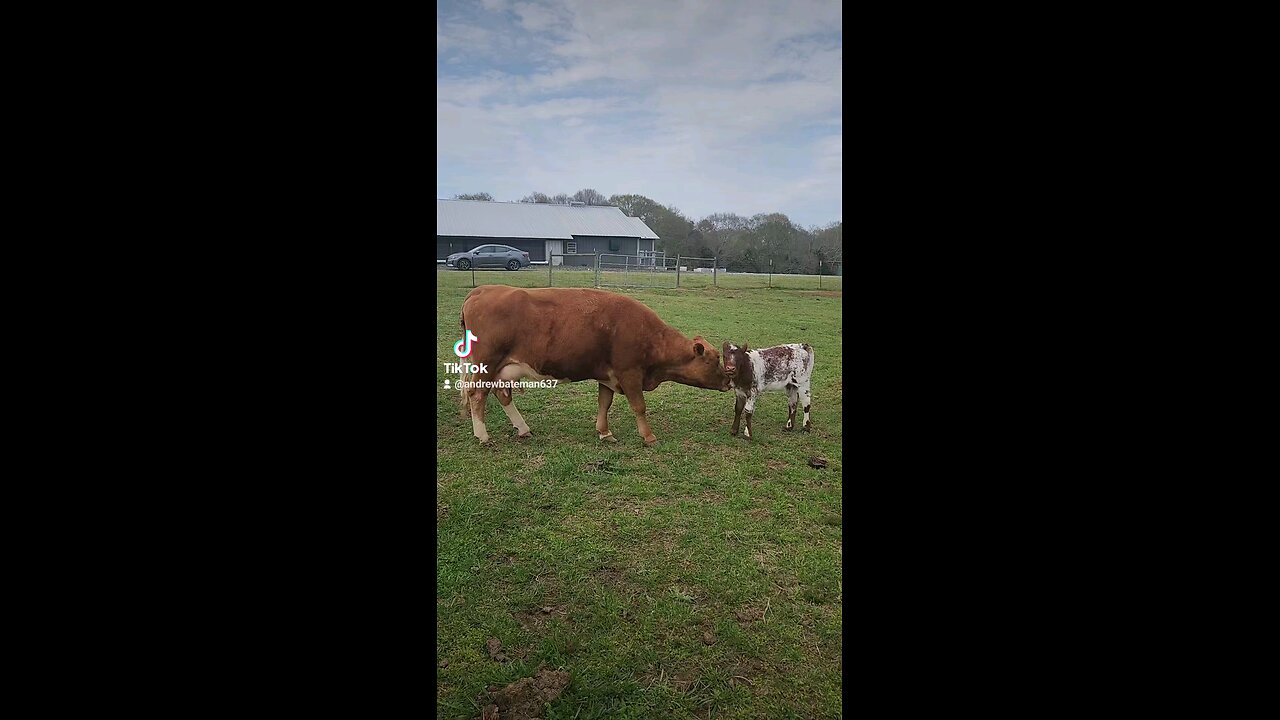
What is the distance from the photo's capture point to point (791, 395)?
3.42 m

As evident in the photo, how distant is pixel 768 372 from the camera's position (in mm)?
3348

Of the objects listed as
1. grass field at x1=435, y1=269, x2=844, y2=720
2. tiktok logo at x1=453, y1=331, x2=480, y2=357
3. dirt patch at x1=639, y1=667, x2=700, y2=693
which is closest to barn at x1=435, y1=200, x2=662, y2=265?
grass field at x1=435, y1=269, x2=844, y2=720

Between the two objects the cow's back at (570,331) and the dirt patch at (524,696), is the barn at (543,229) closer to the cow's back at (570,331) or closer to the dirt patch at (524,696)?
the cow's back at (570,331)

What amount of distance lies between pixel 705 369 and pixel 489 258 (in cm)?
133

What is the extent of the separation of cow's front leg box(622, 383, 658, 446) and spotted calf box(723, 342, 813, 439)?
473 millimetres

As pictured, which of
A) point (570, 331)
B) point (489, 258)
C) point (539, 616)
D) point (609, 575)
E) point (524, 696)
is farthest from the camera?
point (570, 331)

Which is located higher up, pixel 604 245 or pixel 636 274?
pixel 604 245

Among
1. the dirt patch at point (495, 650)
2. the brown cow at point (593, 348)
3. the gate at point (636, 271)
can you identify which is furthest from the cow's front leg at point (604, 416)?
the dirt patch at point (495, 650)

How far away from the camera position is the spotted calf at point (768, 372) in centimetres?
331

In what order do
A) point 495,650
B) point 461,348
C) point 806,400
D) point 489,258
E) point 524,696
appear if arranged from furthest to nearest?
point 806,400 < point 489,258 < point 461,348 < point 495,650 < point 524,696

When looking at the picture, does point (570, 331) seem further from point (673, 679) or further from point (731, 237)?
point (673, 679)

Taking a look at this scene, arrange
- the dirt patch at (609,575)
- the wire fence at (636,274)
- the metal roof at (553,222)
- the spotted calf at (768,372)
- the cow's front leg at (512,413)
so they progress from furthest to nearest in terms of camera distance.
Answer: the spotted calf at (768,372), the wire fence at (636,274), the cow's front leg at (512,413), the metal roof at (553,222), the dirt patch at (609,575)

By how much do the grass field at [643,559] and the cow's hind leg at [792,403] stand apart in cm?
8

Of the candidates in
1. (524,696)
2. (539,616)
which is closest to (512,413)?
(539,616)
